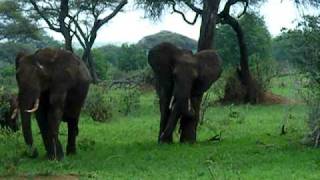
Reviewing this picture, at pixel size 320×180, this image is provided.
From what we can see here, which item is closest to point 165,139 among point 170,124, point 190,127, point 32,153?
point 170,124

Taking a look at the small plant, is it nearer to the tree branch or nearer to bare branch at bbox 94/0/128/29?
bare branch at bbox 94/0/128/29

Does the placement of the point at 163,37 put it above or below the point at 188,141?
above

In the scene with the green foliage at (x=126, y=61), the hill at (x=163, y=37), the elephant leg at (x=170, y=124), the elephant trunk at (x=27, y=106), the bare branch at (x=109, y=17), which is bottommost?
the elephant leg at (x=170, y=124)

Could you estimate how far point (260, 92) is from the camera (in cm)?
3155

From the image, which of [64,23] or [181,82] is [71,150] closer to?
[181,82]

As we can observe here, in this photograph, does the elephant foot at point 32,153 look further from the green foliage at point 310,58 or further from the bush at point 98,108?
the bush at point 98,108

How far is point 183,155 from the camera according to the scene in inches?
568

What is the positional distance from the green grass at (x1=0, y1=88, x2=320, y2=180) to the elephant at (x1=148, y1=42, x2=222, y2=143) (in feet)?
A: 1.74

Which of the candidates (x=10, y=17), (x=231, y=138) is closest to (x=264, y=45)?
(x=10, y=17)

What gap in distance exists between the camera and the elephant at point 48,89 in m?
13.2

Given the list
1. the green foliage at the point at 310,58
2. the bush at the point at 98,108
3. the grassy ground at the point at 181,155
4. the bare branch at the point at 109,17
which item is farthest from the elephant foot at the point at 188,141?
the bare branch at the point at 109,17

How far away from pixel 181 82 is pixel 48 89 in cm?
328

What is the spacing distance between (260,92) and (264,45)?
63.0ft

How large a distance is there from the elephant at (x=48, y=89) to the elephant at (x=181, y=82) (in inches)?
91.6
